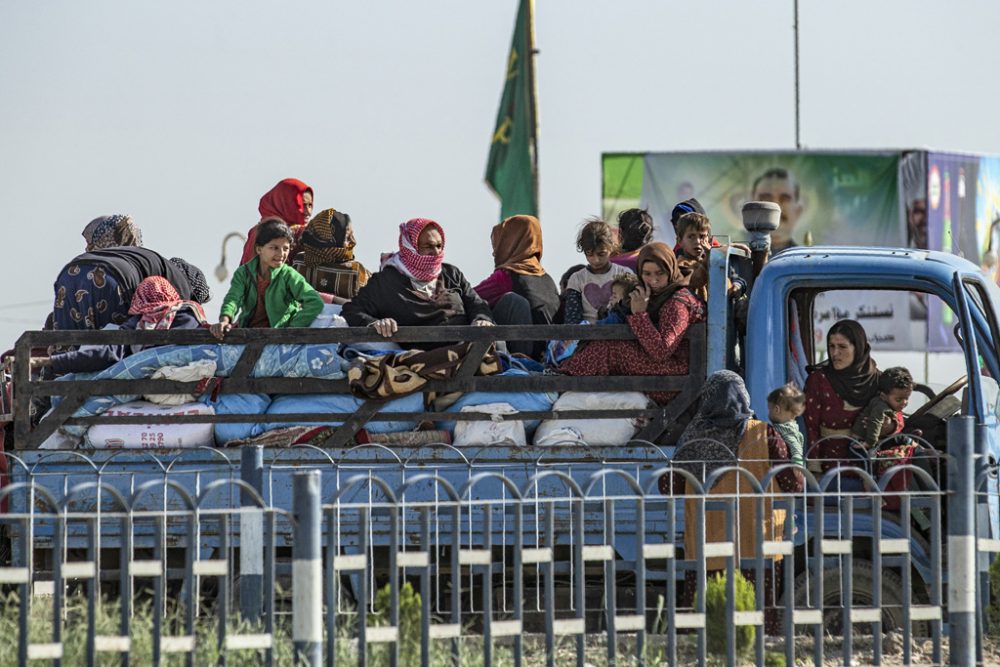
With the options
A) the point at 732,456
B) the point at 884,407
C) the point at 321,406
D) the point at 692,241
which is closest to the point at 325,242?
the point at 321,406

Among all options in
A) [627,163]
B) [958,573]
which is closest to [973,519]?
[958,573]

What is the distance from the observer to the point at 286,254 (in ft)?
32.2

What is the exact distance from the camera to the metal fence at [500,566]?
6.97m

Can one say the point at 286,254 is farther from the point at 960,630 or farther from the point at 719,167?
the point at 719,167

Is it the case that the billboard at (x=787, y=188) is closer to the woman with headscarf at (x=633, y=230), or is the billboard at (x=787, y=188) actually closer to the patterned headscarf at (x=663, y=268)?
the woman with headscarf at (x=633, y=230)

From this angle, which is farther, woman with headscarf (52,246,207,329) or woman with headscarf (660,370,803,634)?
woman with headscarf (52,246,207,329)

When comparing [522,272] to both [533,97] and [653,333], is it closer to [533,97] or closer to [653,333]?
[653,333]

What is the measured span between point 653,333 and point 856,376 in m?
1.10

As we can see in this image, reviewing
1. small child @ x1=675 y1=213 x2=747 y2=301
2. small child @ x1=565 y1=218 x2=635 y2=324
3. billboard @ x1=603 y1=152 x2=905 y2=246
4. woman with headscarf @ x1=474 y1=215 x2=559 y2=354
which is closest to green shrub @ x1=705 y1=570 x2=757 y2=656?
small child @ x1=675 y1=213 x2=747 y2=301

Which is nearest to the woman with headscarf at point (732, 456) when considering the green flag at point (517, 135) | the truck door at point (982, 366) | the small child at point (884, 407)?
the small child at point (884, 407)

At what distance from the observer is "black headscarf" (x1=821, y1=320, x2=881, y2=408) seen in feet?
30.9

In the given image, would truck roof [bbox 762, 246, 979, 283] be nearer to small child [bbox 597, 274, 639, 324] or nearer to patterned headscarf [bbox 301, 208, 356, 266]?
small child [bbox 597, 274, 639, 324]

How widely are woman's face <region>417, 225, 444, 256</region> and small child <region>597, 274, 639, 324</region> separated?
96 centimetres

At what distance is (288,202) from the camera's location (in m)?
11.5
